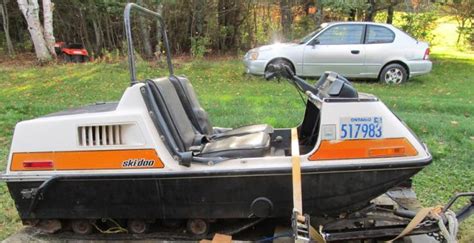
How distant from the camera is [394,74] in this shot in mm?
10172

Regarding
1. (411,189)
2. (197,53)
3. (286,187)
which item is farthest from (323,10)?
(286,187)

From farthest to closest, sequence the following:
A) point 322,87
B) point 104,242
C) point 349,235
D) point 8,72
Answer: point 8,72 → point 322,87 → point 104,242 → point 349,235

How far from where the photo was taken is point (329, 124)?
10.1 ft

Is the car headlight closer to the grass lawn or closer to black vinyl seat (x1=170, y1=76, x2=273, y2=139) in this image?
the grass lawn

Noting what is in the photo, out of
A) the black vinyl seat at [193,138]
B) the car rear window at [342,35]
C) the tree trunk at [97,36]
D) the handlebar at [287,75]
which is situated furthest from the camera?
the tree trunk at [97,36]

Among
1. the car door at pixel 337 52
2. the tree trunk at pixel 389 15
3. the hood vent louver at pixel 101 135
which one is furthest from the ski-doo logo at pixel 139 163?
the tree trunk at pixel 389 15

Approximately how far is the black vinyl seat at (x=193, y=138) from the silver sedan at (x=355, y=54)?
21.0 feet

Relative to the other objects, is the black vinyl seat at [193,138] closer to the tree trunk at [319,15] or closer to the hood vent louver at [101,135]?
the hood vent louver at [101,135]

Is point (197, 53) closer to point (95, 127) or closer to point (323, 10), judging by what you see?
point (323, 10)

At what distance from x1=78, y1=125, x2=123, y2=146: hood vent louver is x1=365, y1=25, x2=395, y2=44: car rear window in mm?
8097

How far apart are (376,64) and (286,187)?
7.67 metres

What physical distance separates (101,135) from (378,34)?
8.31 metres

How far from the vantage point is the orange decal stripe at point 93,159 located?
3117 millimetres

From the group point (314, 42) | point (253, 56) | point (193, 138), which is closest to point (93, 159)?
point (193, 138)
